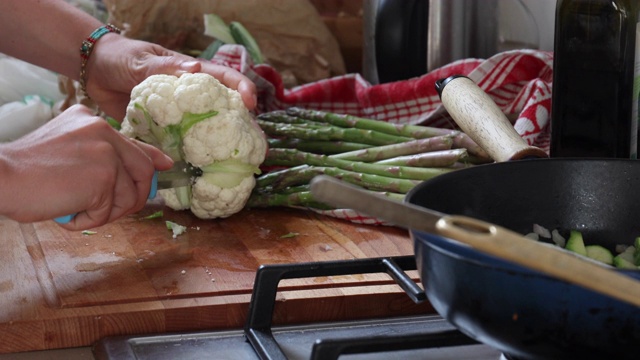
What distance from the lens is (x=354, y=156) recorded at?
4.87 feet

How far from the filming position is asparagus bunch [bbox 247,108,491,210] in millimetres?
1410

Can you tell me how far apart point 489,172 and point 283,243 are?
1.46ft

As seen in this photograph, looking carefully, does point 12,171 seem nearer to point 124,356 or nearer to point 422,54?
point 124,356

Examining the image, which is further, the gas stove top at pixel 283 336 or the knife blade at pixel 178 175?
the knife blade at pixel 178 175

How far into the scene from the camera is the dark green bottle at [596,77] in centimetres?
124

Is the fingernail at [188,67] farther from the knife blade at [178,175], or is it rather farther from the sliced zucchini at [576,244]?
the sliced zucchini at [576,244]

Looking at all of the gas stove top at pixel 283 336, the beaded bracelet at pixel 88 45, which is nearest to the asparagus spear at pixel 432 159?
the gas stove top at pixel 283 336

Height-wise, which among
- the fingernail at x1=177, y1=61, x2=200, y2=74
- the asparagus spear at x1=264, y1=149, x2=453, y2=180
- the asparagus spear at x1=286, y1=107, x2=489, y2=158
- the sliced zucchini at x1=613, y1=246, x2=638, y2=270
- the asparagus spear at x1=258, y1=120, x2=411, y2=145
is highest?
the fingernail at x1=177, y1=61, x2=200, y2=74

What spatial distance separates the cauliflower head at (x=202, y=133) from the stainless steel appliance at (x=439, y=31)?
0.48 m

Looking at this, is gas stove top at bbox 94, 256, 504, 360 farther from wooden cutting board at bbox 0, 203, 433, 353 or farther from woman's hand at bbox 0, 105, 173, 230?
woman's hand at bbox 0, 105, 173, 230

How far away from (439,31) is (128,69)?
Answer: 0.63m

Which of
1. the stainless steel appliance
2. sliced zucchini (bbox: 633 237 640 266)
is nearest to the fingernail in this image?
the stainless steel appliance

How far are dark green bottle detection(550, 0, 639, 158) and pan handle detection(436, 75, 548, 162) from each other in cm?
21

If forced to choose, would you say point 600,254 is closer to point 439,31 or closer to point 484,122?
point 484,122
